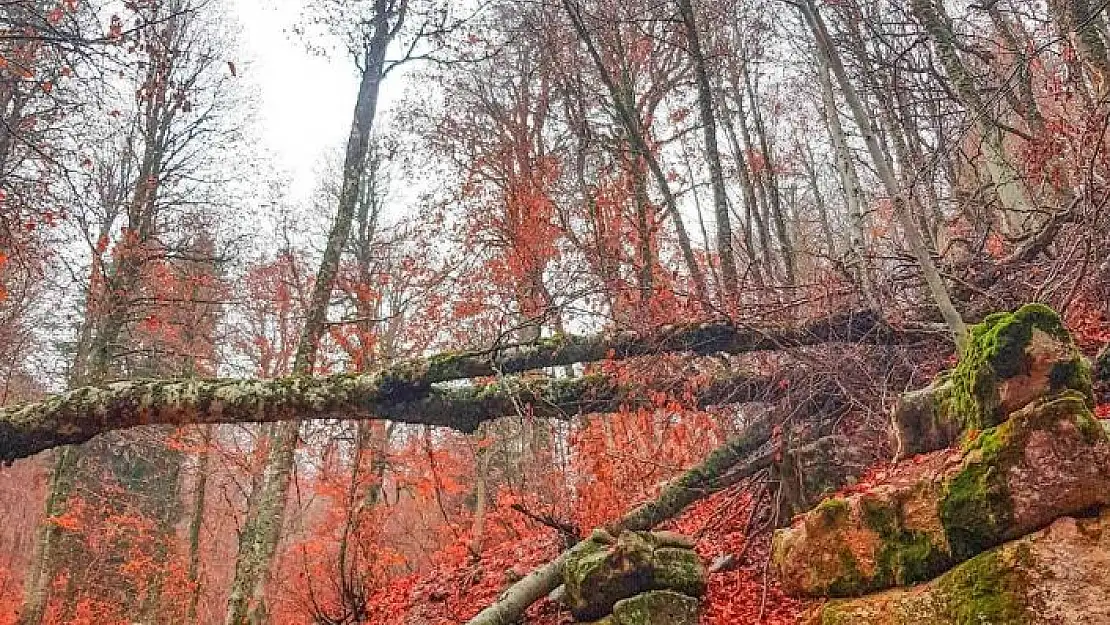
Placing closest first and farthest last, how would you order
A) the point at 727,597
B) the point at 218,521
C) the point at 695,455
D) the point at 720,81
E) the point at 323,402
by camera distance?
the point at 727,597 < the point at 323,402 < the point at 695,455 < the point at 720,81 < the point at 218,521

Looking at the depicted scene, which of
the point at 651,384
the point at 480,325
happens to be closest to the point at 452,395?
the point at 651,384

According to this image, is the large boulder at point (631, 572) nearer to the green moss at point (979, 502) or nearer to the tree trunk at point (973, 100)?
the green moss at point (979, 502)

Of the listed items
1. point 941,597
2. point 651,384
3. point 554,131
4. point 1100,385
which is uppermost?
point 554,131

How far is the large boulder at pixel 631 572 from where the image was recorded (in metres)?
5.41

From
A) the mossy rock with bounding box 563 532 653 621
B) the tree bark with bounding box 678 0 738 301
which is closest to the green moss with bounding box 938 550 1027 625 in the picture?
the mossy rock with bounding box 563 532 653 621

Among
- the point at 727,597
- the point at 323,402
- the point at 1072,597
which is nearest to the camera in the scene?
the point at 1072,597

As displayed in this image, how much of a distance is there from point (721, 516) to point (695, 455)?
1384 mm

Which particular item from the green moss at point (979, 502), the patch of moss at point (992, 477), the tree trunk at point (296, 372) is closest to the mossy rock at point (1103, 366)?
the patch of moss at point (992, 477)

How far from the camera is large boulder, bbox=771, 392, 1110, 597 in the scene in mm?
3068

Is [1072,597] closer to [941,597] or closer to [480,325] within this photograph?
[941,597]

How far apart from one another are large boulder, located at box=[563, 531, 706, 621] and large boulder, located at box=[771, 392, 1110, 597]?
1321 millimetres

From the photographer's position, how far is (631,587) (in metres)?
5.42

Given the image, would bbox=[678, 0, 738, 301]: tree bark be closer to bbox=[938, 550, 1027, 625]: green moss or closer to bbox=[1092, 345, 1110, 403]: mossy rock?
bbox=[1092, 345, 1110, 403]: mossy rock

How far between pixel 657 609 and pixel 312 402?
348cm
